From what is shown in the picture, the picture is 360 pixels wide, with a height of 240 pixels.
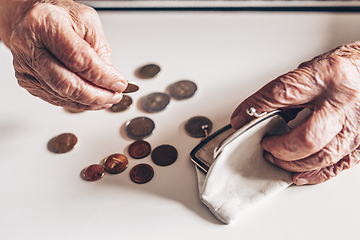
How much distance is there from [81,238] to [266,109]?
53 cm

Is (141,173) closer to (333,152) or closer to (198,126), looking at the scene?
(198,126)

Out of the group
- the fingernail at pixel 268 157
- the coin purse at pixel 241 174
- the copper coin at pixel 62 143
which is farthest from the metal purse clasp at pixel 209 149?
the copper coin at pixel 62 143

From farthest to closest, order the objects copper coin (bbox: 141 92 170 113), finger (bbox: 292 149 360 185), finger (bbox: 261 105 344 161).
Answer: copper coin (bbox: 141 92 170 113) < finger (bbox: 292 149 360 185) < finger (bbox: 261 105 344 161)

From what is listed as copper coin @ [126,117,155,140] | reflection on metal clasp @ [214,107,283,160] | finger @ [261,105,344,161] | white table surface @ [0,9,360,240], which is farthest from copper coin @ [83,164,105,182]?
finger @ [261,105,344,161]

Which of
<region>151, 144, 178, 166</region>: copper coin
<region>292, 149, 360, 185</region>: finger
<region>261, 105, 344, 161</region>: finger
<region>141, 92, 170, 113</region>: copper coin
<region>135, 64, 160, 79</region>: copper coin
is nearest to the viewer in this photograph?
<region>261, 105, 344, 161</region>: finger

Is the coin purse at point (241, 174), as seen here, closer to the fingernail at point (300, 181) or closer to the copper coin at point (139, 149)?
the fingernail at point (300, 181)

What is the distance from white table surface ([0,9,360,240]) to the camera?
699 millimetres

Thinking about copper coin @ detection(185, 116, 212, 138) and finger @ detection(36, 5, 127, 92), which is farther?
copper coin @ detection(185, 116, 212, 138)

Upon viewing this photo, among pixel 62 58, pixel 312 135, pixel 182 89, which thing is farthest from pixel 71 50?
pixel 312 135

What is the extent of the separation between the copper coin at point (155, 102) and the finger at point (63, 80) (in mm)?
285

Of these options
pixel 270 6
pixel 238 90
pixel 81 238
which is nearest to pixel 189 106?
pixel 238 90

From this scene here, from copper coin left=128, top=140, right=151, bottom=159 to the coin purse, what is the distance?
167 millimetres

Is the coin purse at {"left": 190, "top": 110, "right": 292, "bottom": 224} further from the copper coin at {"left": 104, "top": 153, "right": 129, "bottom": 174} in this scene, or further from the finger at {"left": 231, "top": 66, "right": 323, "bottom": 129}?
the copper coin at {"left": 104, "top": 153, "right": 129, "bottom": 174}

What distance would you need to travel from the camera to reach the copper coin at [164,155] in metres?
0.83
